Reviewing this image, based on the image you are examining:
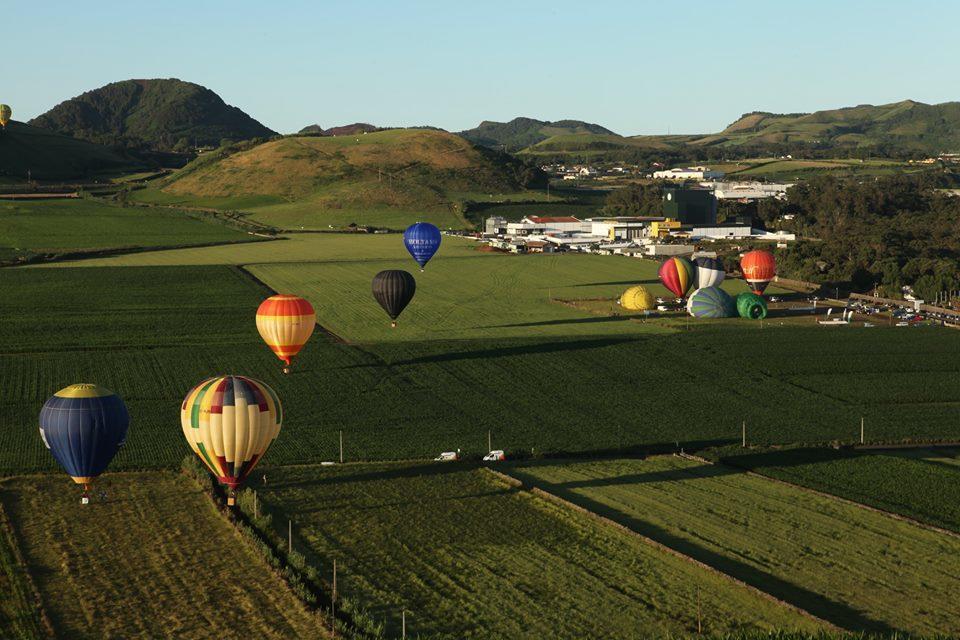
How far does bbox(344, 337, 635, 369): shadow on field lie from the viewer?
220ft

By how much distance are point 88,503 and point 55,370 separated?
898 inches

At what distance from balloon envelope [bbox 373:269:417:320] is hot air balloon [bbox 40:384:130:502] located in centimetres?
3337

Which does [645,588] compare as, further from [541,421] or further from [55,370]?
[55,370]

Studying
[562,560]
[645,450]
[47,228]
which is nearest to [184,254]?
[47,228]

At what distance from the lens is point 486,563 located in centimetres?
3709

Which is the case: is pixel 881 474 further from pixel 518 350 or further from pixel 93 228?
pixel 93 228

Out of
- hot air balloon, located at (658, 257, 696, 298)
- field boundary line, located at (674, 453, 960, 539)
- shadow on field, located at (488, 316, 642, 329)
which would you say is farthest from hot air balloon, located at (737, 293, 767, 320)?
field boundary line, located at (674, 453, 960, 539)

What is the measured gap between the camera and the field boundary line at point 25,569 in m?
32.1

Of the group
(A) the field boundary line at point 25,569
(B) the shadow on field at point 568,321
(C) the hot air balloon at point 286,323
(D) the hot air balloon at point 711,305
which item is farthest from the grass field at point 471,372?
(A) the field boundary line at point 25,569

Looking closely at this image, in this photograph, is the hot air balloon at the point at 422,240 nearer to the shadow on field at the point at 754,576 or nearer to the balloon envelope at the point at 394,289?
the balloon envelope at the point at 394,289

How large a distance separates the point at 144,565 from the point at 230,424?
589 centimetres

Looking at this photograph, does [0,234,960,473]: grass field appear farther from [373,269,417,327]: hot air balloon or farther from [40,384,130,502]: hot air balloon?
[40,384,130,502]: hot air balloon

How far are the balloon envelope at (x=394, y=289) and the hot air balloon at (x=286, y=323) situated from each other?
13514 millimetres

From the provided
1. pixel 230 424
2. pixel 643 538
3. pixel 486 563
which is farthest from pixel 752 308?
pixel 486 563
